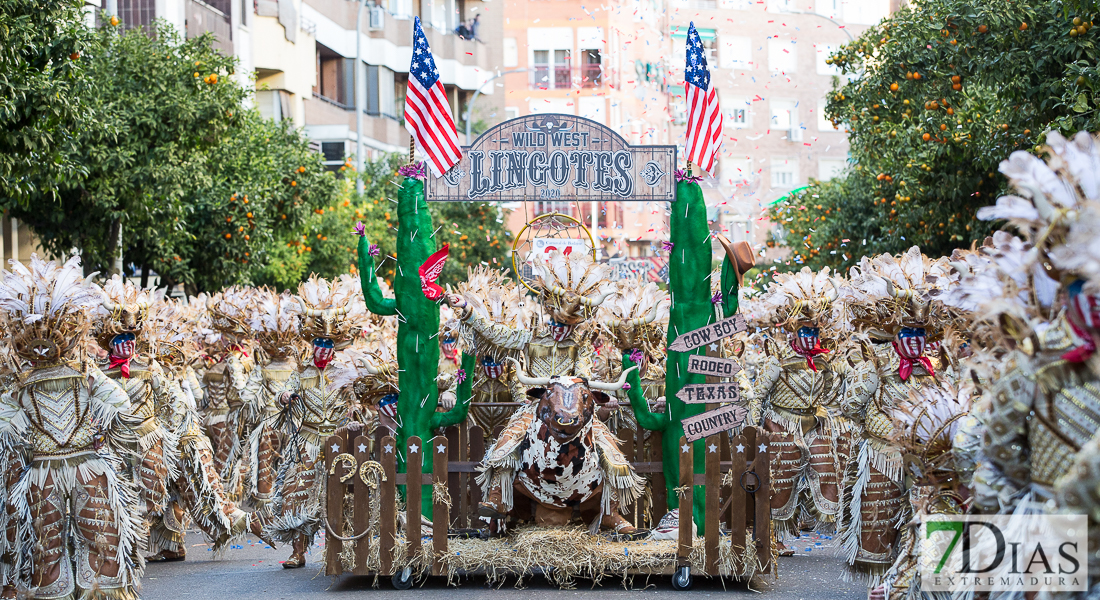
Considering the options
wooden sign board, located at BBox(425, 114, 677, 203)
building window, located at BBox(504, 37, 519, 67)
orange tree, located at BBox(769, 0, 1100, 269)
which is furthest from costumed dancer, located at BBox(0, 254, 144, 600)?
building window, located at BBox(504, 37, 519, 67)

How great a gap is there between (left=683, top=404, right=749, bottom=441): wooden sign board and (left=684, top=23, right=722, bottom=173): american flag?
225 cm

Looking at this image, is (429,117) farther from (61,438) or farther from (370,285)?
(61,438)

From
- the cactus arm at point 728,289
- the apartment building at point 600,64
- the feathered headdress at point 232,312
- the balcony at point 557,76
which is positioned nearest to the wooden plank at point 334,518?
the cactus arm at point 728,289

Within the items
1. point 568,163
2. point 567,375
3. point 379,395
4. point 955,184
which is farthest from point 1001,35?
point 379,395

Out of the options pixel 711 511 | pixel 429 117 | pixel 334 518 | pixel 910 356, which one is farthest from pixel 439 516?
pixel 910 356

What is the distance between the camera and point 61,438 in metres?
7.80

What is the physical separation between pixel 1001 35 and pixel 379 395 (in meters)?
7.01

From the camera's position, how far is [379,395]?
1012 cm

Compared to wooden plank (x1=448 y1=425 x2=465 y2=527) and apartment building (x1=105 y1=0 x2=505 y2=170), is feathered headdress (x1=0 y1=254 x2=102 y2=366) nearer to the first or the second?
wooden plank (x1=448 y1=425 x2=465 y2=527)

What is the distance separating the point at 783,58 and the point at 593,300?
3753 centimetres

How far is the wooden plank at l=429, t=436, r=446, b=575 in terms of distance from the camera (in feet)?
27.9

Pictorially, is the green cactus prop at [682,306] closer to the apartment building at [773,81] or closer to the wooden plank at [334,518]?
the wooden plank at [334,518]

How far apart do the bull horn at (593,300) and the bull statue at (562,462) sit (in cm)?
66

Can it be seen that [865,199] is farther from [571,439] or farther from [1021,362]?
[1021,362]
